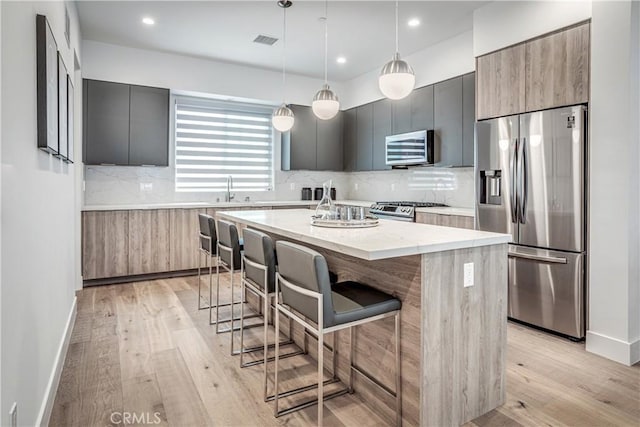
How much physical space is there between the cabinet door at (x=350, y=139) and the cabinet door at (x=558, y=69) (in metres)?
3.08

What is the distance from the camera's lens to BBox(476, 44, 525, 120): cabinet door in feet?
10.9

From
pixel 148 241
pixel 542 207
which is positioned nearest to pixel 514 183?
pixel 542 207

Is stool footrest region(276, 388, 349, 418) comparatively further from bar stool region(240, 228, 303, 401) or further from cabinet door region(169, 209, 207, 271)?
cabinet door region(169, 209, 207, 271)

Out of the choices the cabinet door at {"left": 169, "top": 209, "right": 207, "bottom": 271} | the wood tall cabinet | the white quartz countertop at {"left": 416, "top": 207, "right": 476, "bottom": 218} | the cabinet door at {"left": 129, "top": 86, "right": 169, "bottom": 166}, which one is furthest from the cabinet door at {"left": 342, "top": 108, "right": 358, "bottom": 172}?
the cabinet door at {"left": 129, "top": 86, "right": 169, "bottom": 166}

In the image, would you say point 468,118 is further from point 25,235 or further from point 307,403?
point 25,235

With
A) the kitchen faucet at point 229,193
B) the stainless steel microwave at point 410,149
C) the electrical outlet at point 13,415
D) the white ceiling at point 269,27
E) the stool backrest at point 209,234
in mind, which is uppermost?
the white ceiling at point 269,27

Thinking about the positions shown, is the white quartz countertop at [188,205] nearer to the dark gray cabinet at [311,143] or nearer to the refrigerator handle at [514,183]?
the dark gray cabinet at [311,143]

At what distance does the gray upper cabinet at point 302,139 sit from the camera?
19.6 feet

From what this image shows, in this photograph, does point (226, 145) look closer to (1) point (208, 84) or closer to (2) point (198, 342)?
(1) point (208, 84)

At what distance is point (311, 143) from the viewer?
6.10m

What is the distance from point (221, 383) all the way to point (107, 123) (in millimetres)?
3628

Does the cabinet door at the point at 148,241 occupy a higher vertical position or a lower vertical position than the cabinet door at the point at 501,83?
lower

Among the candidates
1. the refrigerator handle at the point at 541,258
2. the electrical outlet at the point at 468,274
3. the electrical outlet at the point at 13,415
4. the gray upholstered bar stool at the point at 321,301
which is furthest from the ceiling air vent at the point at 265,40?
the electrical outlet at the point at 13,415

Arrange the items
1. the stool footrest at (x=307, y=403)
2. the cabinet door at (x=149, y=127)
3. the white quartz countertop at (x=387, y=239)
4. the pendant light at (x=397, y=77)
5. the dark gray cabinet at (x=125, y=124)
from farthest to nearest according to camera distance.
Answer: the cabinet door at (x=149, y=127) < the dark gray cabinet at (x=125, y=124) < the pendant light at (x=397, y=77) < the stool footrest at (x=307, y=403) < the white quartz countertop at (x=387, y=239)
